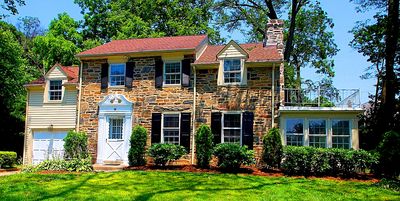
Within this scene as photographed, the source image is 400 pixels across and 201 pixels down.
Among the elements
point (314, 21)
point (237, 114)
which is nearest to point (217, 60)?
point (237, 114)

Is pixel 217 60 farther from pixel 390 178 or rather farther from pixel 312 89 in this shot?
pixel 390 178

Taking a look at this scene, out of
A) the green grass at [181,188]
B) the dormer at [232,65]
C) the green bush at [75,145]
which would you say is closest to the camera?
the green grass at [181,188]

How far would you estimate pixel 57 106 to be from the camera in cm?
1914

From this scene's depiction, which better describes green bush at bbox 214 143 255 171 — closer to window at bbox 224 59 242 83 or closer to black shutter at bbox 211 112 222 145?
black shutter at bbox 211 112 222 145

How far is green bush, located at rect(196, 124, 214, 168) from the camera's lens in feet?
50.7

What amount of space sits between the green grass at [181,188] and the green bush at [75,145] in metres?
4.05

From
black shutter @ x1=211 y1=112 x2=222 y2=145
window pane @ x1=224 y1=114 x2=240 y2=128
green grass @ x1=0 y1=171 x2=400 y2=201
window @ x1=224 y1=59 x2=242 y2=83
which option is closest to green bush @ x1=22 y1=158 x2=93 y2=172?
green grass @ x1=0 y1=171 x2=400 y2=201

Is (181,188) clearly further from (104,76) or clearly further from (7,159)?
(7,159)

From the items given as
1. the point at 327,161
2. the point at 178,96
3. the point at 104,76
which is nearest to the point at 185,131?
the point at 178,96

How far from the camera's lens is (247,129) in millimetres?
16203

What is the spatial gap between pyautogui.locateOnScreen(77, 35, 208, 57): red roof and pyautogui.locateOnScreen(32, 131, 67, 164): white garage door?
173 inches

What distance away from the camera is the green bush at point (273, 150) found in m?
14.9

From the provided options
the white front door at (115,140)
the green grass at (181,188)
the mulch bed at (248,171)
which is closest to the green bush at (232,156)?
the mulch bed at (248,171)

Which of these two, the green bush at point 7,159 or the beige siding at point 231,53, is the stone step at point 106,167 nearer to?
the green bush at point 7,159
